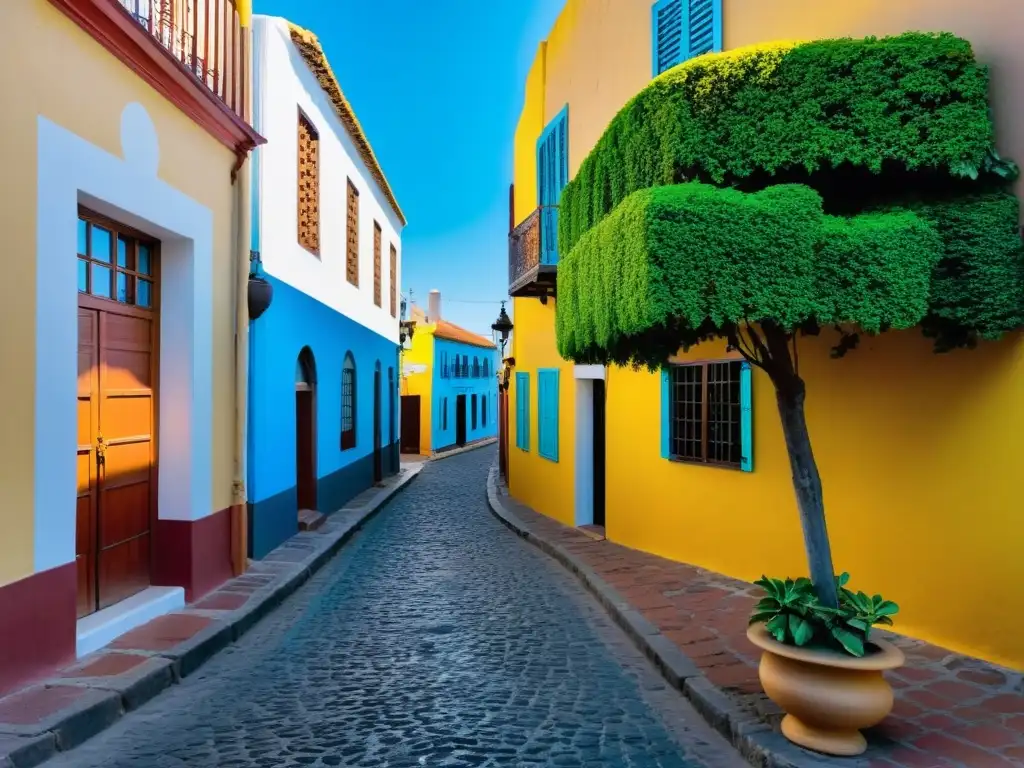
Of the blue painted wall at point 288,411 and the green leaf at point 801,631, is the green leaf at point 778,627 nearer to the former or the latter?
the green leaf at point 801,631

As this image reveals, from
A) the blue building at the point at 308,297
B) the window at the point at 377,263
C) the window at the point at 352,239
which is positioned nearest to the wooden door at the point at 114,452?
the blue building at the point at 308,297

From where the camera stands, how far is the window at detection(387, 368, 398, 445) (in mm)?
20297

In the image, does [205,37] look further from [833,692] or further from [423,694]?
[833,692]

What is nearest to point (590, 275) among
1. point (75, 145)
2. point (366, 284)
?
point (75, 145)

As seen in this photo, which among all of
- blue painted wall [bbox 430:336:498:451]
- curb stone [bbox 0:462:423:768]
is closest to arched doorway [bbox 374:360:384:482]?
curb stone [bbox 0:462:423:768]

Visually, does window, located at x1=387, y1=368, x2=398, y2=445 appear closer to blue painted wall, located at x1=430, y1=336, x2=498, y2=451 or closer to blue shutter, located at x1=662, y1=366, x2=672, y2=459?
blue painted wall, located at x1=430, y1=336, x2=498, y2=451

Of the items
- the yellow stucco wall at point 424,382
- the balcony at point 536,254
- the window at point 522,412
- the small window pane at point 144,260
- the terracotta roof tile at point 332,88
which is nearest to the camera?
the small window pane at point 144,260

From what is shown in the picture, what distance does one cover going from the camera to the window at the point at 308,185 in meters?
11.3

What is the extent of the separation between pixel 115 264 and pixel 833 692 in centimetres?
605

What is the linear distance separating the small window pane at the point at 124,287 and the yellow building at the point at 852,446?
3.91m

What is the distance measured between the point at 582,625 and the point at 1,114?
566 centimetres

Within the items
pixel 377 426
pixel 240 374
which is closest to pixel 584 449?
pixel 240 374

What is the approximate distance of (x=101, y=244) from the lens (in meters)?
6.09

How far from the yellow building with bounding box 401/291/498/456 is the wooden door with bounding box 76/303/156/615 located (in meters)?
23.3
